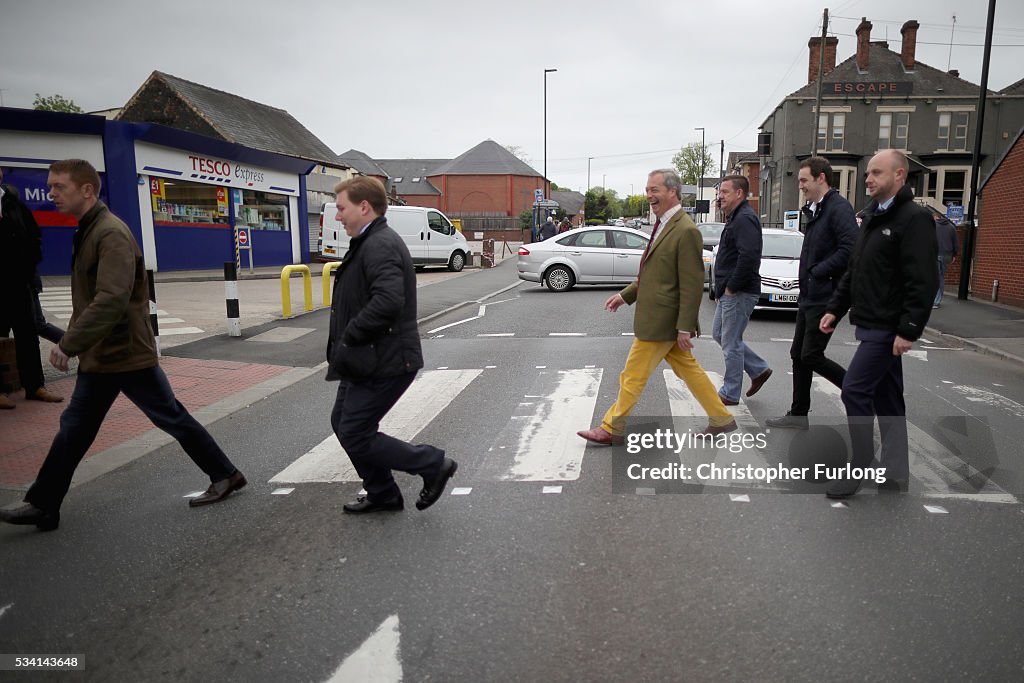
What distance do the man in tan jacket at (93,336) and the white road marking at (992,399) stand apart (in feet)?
21.5

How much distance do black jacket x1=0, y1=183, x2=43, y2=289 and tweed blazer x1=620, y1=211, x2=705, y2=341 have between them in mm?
5109

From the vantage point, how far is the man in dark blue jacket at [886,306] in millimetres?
3984

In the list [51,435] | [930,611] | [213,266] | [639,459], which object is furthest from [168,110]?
[930,611]

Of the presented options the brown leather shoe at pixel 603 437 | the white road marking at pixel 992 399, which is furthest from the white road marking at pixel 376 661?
the white road marking at pixel 992 399

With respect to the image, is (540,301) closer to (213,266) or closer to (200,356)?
(200,356)

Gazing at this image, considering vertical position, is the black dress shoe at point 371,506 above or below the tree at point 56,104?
below

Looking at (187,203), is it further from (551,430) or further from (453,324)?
(551,430)

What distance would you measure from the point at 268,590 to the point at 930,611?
9.02ft

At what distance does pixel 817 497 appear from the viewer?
13.9 feet

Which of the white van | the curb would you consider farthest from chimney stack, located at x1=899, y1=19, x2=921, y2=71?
the curb

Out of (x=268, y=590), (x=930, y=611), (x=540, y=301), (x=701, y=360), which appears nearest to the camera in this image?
(x=930, y=611)

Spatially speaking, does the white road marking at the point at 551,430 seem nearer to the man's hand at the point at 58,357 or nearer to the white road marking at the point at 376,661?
the white road marking at the point at 376,661

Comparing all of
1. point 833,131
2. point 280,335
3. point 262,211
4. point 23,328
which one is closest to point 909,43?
point 833,131

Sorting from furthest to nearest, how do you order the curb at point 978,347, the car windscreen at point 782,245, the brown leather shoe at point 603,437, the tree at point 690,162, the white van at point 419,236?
the tree at point 690,162 < the white van at point 419,236 < the car windscreen at point 782,245 < the curb at point 978,347 < the brown leather shoe at point 603,437
